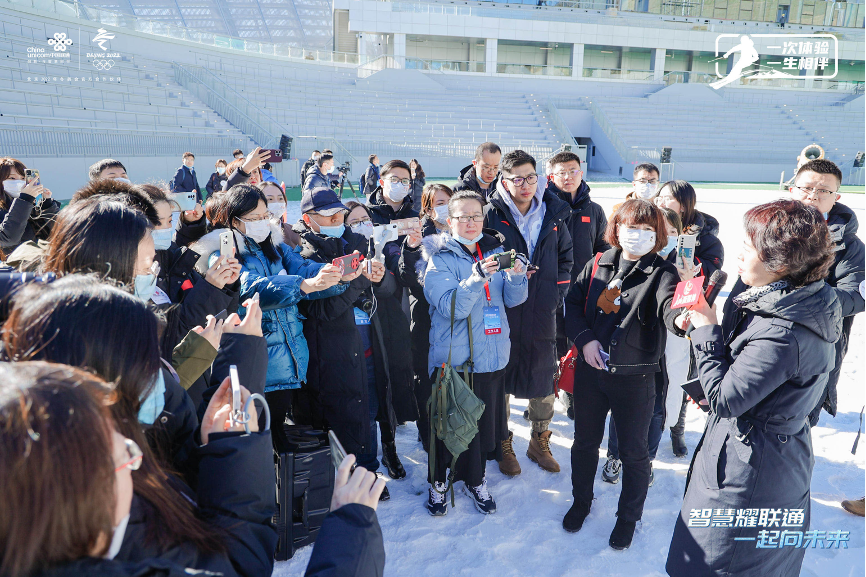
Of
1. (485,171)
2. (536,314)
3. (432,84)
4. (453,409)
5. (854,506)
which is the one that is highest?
(432,84)

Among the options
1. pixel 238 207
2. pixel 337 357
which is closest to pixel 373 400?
pixel 337 357

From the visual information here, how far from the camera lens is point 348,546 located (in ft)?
4.15

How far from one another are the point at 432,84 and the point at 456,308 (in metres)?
30.4

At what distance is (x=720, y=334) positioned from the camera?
208 cm

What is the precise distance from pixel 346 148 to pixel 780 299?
2227 centimetres

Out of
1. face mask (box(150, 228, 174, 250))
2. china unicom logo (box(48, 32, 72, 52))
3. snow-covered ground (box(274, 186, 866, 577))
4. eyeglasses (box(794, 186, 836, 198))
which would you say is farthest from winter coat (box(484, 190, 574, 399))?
china unicom logo (box(48, 32, 72, 52))

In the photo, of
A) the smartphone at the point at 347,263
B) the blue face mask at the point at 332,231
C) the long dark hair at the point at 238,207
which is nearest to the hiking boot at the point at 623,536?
the smartphone at the point at 347,263

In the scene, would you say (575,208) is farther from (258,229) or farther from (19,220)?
(19,220)

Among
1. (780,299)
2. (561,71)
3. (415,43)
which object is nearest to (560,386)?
(780,299)

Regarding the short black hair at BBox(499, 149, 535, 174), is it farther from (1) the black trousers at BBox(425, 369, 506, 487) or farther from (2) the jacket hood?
(2) the jacket hood

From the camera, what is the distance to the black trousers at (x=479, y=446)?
3.23 m

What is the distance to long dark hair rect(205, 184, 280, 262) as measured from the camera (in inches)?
116

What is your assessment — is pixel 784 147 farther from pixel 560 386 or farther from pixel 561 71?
pixel 560 386

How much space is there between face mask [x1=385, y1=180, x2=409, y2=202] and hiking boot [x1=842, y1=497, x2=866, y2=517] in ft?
11.8
